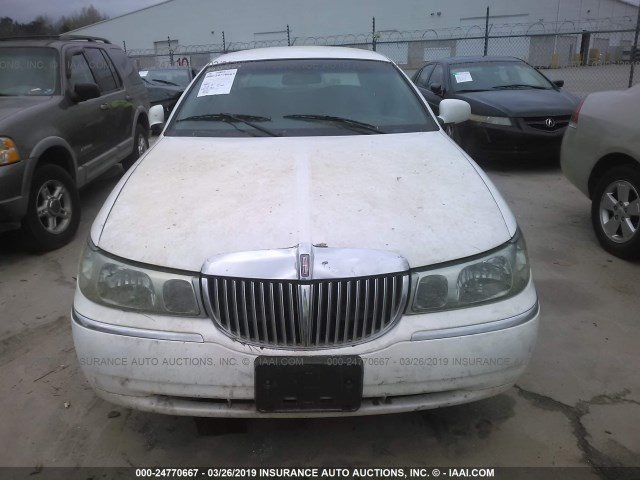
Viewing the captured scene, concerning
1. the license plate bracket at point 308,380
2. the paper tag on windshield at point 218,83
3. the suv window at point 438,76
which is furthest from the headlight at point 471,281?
the suv window at point 438,76

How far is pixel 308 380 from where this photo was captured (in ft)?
6.24

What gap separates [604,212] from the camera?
14.5ft

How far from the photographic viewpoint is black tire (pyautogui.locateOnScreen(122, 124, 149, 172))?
272 inches

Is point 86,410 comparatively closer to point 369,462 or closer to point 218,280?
point 218,280

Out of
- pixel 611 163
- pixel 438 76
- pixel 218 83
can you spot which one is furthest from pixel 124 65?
pixel 611 163

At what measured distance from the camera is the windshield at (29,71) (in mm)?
5027

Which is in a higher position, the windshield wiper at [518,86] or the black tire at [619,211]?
the windshield wiper at [518,86]

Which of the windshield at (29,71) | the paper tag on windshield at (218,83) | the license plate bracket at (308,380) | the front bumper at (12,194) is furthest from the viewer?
the windshield at (29,71)

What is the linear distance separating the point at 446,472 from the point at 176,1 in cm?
4659

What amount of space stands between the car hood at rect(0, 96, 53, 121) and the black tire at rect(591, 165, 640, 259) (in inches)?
193

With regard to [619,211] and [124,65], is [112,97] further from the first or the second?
[619,211]

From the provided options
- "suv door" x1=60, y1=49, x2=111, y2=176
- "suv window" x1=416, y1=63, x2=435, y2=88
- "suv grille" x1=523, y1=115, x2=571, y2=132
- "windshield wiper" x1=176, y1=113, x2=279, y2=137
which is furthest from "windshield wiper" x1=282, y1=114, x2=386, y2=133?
"suv window" x1=416, y1=63, x2=435, y2=88

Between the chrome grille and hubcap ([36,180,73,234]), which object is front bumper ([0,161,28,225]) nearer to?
hubcap ([36,180,73,234])

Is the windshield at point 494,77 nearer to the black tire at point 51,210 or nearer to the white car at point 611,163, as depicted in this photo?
the white car at point 611,163
